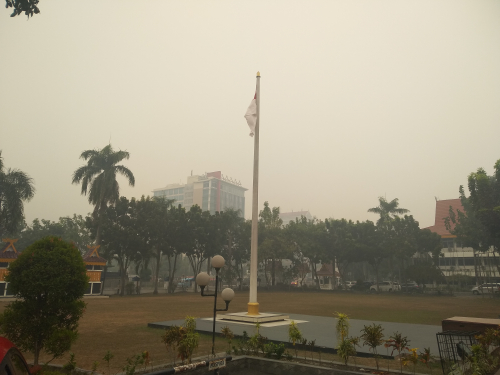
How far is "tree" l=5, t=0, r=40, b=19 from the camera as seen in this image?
764 cm

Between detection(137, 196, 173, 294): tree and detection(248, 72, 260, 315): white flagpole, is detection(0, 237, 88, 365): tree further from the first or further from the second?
detection(137, 196, 173, 294): tree

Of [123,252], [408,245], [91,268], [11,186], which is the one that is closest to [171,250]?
[123,252]

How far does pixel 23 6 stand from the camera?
25.1ft

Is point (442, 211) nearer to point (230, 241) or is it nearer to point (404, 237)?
point (404, 237)

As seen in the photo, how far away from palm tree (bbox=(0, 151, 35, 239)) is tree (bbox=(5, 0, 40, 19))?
74.4ft

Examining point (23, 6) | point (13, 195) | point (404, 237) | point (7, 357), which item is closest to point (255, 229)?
point (23, 6)

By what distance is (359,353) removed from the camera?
8852 millimetres

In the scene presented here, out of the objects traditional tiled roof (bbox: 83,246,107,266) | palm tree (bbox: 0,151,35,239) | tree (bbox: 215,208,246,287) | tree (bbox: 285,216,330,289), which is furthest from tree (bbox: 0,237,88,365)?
tree (bbox: 285,216,330,289)

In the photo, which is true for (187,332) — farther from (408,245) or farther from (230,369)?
(408,245)

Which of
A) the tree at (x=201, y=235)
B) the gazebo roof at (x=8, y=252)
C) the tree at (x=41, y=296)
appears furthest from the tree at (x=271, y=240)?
the tree at (x=41, y=296)

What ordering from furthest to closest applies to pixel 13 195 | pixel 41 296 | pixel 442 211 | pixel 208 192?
pixel 208 192
pixel 442 211
pixel 13 195
pixel 41 296

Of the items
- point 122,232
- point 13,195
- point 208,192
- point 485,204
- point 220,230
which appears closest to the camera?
point 13,195

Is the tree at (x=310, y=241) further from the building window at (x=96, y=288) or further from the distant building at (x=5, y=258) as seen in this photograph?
the distant building at (x=5, y=258)

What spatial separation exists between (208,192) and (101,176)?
8518 cm
